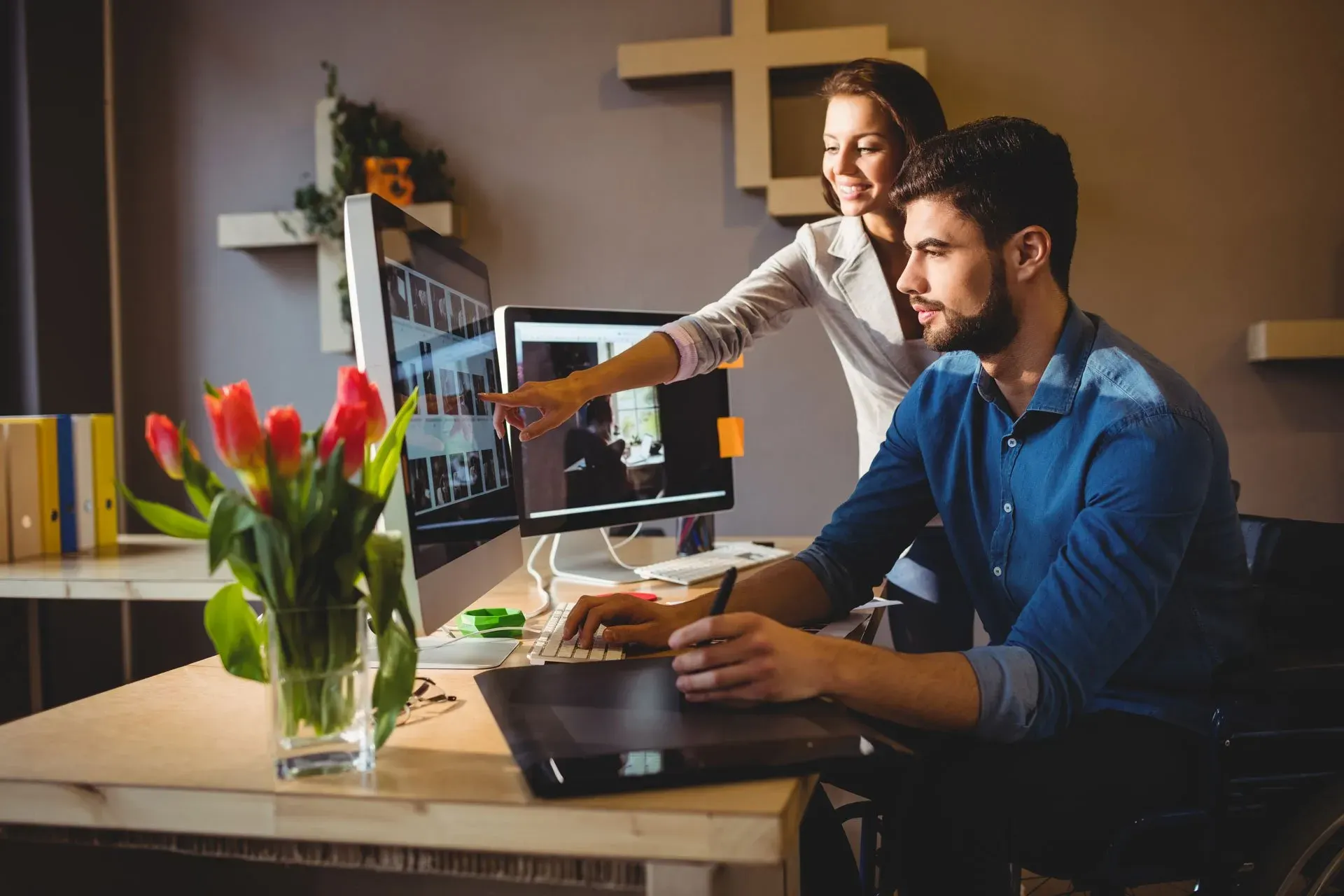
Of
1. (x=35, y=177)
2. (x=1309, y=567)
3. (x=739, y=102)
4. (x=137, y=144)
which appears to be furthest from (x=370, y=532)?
(x=137, y=144)

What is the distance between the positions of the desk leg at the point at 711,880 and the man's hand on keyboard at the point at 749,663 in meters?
0.18

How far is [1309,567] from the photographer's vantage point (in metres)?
1.32

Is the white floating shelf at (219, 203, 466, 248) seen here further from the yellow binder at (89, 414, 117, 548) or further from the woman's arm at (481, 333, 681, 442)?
the woman's arm at (481, 333, 681, 442)

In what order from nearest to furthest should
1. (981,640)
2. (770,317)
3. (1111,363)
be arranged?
(1111,363)
(770,317)
(981,640)

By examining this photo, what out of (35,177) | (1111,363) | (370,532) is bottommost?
(370,532)

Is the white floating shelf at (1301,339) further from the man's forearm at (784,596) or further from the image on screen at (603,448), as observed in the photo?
the man's forearm at (784,596)

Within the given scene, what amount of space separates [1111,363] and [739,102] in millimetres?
1935

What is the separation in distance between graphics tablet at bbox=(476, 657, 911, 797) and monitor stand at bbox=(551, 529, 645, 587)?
0.75 m

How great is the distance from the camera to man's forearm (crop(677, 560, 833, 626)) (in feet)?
4.38

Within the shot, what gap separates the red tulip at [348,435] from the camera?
77cm

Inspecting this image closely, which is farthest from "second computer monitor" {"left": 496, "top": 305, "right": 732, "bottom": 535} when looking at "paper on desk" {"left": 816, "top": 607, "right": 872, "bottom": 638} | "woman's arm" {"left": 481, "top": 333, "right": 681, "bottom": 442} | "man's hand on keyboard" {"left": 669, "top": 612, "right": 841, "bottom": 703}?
"man's hand on keyboard" {"left": 669, "top": 612, "right": 841, "bottom": 703}

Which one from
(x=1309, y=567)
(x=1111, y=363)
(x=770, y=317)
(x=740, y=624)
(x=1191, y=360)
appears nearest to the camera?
(x=740, y=624)

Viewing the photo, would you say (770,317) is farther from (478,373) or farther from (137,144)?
(137,144)

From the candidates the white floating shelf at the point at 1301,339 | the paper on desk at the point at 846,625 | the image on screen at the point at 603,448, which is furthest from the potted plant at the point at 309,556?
the white floating shelf at the point at 1301,339
